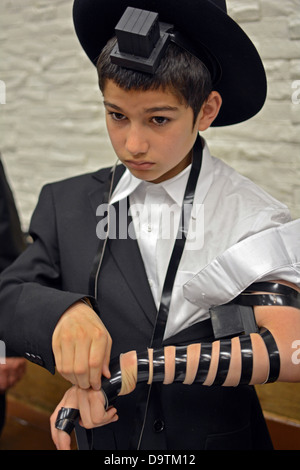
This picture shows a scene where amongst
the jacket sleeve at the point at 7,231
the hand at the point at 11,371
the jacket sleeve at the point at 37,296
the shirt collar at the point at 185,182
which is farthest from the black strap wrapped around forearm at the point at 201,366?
the jacket sleeve at the point at 7,231

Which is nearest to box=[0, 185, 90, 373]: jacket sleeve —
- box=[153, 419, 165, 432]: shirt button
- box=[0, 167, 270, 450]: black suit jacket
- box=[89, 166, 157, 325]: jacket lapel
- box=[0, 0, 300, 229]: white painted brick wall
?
box=[0, 167, 270, 450]: black suit jacket

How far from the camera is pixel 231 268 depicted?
0.85 meters

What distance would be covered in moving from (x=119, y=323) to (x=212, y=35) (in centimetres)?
53

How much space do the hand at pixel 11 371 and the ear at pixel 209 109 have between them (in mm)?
784

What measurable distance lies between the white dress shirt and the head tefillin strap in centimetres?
24

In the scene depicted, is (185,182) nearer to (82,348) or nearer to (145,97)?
(145,97)

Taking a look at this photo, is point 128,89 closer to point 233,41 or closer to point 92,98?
point 233,41

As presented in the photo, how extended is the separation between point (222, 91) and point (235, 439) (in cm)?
65

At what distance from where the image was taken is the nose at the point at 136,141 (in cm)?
84

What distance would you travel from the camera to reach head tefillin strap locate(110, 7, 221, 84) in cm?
78

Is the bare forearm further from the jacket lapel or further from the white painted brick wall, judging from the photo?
the white painted brick wall

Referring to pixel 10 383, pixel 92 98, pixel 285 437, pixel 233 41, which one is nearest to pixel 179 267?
pixel 233 41

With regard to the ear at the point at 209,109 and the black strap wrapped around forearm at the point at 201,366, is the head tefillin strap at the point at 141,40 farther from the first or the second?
the black strap wrapped around forearm at the point at 201,366

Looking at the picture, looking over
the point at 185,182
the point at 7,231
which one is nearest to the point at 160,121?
the point at 185,182
